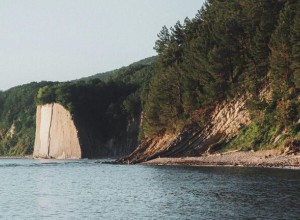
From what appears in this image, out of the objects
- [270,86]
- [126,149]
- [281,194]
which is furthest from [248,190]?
[126,149]

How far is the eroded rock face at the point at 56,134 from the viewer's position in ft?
549

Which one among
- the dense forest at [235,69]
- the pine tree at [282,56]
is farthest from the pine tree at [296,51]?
the pine tree at [282,56]

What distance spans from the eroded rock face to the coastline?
6811cm

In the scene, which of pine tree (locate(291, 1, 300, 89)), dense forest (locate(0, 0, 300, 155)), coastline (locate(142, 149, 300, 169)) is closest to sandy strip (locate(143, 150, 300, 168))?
coastline (locate(142, 149, 300, 169))

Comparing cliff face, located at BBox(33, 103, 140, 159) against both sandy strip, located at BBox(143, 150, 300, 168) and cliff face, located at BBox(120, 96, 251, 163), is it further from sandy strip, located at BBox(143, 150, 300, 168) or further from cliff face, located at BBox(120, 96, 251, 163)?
sandy strip, located at BBox(143, 150, 300, 168)

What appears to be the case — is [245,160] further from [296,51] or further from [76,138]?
[76,138]

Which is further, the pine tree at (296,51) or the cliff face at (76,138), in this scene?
the cliff face at (76,138)

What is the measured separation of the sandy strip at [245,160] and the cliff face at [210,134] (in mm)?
3084

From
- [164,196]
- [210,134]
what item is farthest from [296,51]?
[164,196]

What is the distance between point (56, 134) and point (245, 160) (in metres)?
98.2

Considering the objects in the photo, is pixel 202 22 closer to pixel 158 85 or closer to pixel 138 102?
pixel 158 85

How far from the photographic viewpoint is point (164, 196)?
177 ft

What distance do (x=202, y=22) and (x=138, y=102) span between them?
51939 millimetres

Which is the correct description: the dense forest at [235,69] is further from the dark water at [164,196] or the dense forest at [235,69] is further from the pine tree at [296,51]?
the dark water at [164,196]
